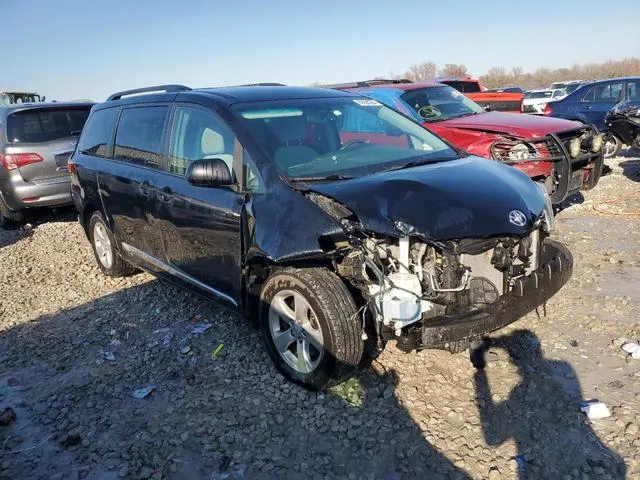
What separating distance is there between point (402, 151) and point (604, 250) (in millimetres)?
3052

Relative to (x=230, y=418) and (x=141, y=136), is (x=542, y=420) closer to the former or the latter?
(x=230, y=418)

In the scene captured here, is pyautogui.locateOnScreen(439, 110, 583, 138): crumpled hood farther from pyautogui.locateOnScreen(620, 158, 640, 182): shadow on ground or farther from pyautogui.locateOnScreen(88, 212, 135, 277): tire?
Result: pyautogui.locateOnScreen(88, 212, 135, 277): tire

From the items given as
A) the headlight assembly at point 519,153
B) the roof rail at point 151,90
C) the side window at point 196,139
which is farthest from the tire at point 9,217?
the headlight assembly at point 519,153

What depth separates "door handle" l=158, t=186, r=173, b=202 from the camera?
4.05 metres

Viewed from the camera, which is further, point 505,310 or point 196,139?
point 196,139

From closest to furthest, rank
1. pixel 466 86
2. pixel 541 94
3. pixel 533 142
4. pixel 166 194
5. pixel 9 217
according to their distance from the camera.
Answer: pixel 166 194, pixel 533 142, pixel 9 217, pixel 466 86, pixel 541 94

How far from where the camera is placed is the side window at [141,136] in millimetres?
4329

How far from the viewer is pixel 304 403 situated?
130 inches

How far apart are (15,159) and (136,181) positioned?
167 inches

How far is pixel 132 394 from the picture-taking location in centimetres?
357

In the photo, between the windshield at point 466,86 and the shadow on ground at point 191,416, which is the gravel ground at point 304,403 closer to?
the shadow on ground at point 191,416

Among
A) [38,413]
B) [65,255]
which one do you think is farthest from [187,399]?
[65,255]

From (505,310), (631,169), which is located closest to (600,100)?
(631,169)

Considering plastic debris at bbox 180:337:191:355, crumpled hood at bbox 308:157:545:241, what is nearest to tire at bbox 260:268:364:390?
crumpled hood at bbox 308:157:545:241
